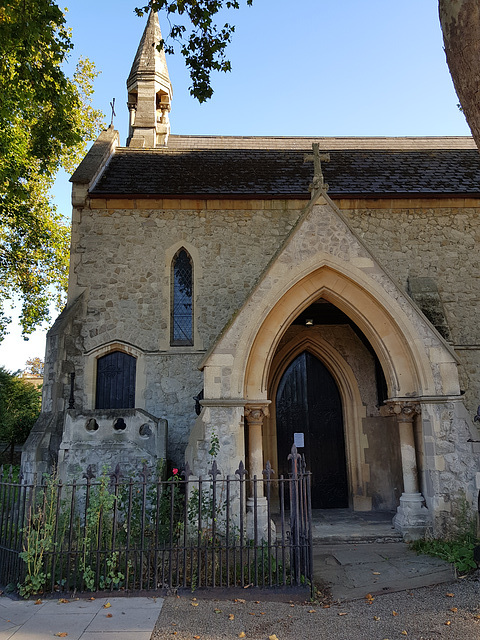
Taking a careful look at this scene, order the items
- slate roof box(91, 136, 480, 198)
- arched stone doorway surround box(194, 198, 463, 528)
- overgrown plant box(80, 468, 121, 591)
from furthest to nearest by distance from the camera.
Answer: slate roof box(91, 136, 480, 198) < arched stone doorway surround box(194, 198, 463, 528) < overgrown plant box(80, 468, 121, 591)

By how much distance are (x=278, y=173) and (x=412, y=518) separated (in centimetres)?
890

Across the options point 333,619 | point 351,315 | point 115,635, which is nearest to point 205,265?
point 351,315

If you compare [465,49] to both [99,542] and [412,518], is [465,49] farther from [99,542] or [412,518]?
[412,518]

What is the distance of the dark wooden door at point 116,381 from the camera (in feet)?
34.0

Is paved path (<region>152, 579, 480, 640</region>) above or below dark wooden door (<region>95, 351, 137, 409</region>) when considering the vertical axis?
below

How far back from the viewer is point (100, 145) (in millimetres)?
12609

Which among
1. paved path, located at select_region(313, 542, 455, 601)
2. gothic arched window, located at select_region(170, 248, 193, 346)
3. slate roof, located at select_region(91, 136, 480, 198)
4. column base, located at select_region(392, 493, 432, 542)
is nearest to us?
paved path, located at select_region(313, 542, 455, 601)

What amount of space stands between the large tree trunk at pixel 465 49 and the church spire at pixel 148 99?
1375cm

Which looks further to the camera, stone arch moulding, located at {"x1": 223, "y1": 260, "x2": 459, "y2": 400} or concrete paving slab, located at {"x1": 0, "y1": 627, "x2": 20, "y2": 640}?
stone arch moulding, located at {"x1": 223, "y1": 260, "x2": 459, "y2": 400}

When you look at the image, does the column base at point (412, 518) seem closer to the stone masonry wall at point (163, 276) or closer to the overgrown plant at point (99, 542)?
the overgrown plant at point (99, 542)

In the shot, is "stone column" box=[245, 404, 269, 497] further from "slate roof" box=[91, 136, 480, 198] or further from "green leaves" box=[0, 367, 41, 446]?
"green leaves" box=[0, 367, 41, 446]

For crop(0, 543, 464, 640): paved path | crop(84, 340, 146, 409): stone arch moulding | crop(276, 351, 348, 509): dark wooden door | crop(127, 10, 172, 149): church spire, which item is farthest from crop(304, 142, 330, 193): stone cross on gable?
crop(127, 10, 172, 149): church spire

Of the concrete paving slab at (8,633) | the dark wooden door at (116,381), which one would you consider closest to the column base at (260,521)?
the concrete paving slab at (8,633)

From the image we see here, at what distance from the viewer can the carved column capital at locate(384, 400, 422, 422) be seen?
25.0 ft
